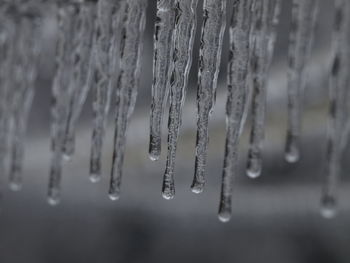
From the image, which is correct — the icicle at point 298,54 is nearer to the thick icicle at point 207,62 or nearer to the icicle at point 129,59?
the thick icicle at point 207,62

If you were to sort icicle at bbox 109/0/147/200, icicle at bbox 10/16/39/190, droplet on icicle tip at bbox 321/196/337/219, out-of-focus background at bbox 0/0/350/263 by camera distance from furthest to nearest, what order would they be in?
out-of-focus background at bbox 0/0/350/263, icicle at bbox 10/16/39/190, icicle at bbox 109/0/147/200, droplet on icicle tip at bbox 321/196/337/219

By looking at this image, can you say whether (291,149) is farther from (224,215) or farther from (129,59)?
(129,59)

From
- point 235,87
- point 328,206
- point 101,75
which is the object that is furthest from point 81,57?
point 328,206

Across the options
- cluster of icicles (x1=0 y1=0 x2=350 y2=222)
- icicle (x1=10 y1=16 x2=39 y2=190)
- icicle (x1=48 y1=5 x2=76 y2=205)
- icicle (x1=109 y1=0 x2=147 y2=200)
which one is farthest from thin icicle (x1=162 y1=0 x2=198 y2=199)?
icicle (x1=10 y1=16 x2=39 y2=190)

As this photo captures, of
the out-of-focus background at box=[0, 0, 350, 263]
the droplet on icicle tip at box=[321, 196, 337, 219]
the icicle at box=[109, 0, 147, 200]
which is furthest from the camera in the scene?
the out-of-focus background at box=[0, 0, 350, 263]

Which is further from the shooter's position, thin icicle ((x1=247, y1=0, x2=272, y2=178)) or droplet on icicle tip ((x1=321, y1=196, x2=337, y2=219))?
thin icicle ((x1=247, y1=0, x2=272, y2=178))

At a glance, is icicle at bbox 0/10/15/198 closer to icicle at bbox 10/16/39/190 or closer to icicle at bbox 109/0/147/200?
icicle at bbox 10/16/39/190

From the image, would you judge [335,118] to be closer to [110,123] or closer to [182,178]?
[110,123]
